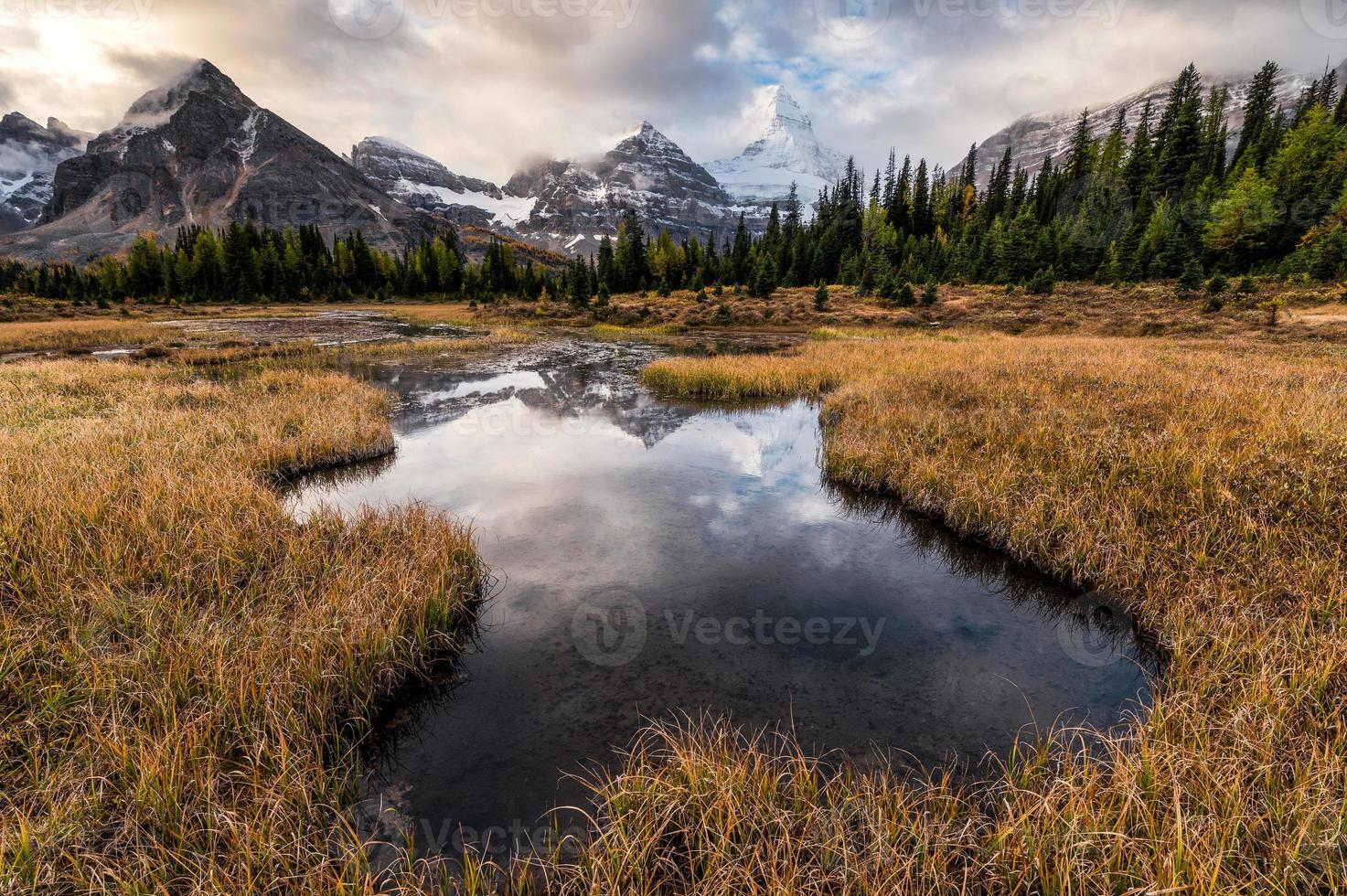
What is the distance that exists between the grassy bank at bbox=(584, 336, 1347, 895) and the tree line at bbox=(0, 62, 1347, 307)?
157ft

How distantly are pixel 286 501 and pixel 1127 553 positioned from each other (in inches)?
531

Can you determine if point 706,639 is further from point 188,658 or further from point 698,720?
point 188,658

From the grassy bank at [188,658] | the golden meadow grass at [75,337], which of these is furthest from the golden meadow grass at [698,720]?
the golden meadow grass at [75,337]

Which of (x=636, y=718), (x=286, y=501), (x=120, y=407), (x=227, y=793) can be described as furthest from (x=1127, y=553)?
(x=120, y=407)

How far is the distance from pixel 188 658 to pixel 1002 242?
257 ft

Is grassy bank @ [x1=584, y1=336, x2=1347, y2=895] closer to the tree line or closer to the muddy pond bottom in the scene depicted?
the muddy pond bottom

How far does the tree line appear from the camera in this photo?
5116 cm

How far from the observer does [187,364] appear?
23.3m

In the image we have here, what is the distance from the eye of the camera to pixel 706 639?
21.1ft

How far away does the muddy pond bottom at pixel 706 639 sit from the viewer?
4.72 metres

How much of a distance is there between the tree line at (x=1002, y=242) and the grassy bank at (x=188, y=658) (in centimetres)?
5528

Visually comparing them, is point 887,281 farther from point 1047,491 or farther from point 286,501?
point 286,501

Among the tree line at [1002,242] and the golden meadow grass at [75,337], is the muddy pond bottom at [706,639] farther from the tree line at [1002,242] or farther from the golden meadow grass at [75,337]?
the tree line at [1002,242]

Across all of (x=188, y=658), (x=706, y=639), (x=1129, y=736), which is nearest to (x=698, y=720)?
(x=706, y=639)
